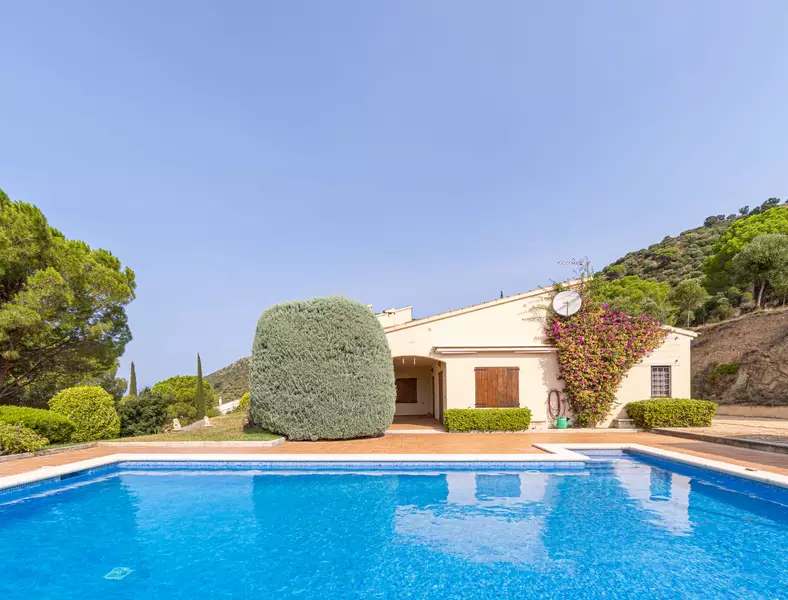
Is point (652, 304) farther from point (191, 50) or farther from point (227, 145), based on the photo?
point (191, 50)

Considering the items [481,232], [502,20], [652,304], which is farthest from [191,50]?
[652,304]

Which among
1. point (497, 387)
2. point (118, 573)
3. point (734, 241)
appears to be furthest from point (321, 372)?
point (734, 241)

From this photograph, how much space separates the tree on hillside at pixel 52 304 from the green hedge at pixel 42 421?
4.41m

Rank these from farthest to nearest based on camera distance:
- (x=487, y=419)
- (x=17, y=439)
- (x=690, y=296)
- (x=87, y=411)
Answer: (x=690, y=296) → (x=487, y=419) → (x=87, y=411) → (x=17, y=439)

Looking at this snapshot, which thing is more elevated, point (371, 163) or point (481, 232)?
point (371, 163)

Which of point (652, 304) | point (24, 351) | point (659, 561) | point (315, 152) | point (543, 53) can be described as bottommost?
point (659, 561)

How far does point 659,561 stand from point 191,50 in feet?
67.2

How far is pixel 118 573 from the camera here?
521 cm


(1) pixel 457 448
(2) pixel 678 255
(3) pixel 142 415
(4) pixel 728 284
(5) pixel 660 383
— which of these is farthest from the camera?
(2) pixel 678 255

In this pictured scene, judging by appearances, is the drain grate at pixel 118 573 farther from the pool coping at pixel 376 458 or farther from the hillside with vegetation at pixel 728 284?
the hillside with vegetation at pixel 728 284

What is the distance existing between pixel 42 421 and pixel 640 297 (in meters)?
38.6

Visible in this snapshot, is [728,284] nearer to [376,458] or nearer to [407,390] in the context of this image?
[407,390]

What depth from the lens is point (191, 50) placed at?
53.7 ft

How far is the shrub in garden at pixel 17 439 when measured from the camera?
10344 millimetres
